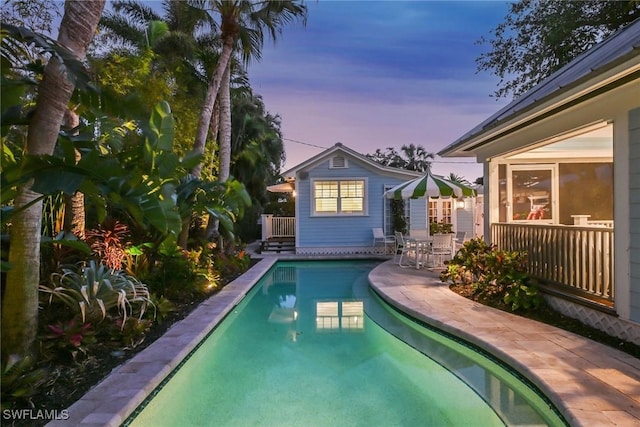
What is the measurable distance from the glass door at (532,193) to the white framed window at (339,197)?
9.04 m

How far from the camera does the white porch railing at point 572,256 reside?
580cm

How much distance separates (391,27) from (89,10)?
12522mm

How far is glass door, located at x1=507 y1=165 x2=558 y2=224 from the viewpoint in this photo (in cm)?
939

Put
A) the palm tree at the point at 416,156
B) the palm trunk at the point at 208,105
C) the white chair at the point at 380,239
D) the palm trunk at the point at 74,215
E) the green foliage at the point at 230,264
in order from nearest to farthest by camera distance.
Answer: the palm trunk at the point at 74,215
the palm trunk at the point at 208,105
the green foliage at the point at 230,264
the white chair at the point at 380,239
the palm tree at the point at 416,156

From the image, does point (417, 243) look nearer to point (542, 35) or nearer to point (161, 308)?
point (161, 308)

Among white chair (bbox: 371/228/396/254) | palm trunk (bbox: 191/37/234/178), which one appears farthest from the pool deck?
white chair (bbox: 371/228/396/254)

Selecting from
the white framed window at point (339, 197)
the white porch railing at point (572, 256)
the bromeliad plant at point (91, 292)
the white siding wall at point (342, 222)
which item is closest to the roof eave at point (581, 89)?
the white porch railing at point (572, 256)

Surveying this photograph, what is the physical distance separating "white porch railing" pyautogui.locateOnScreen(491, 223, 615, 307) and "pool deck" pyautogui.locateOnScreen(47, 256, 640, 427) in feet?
2.82

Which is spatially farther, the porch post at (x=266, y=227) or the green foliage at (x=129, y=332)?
the porch post at (x=266, y=227)

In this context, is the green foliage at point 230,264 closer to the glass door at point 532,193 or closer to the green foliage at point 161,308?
the green foliage at point 161,308

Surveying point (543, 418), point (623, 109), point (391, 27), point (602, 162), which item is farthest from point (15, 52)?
point (391, 27)

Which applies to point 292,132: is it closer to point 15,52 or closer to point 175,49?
point 175,49

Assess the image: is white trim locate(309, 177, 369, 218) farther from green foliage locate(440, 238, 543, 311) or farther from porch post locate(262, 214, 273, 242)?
green foliage locate(440, 238, 543, 311)

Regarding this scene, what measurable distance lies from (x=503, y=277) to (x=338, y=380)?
382cm
